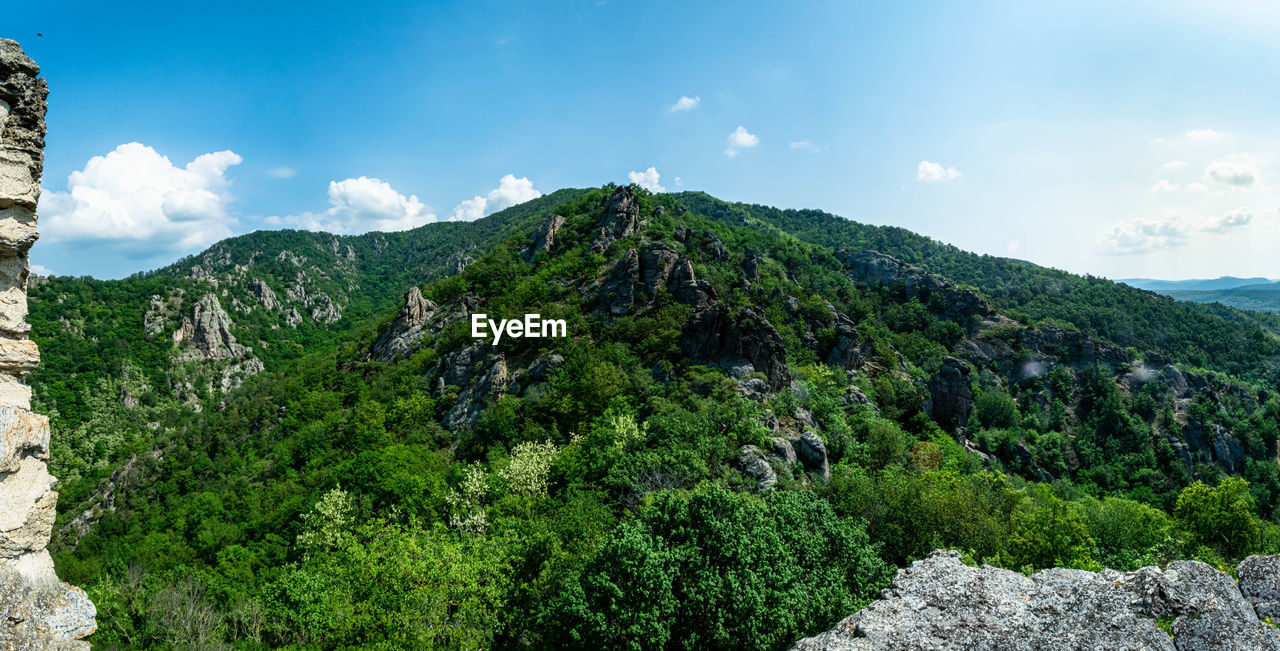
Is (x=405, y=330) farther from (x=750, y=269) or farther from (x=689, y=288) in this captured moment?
(x=750, y=269)

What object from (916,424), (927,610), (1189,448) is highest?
(927,610)

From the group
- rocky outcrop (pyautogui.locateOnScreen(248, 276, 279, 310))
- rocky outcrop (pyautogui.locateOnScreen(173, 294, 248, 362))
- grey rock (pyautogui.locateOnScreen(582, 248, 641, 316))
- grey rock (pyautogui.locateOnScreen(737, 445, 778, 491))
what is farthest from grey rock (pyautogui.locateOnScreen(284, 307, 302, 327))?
grey rock (pyautogui.locateOnScreen(737, 445, 778, 491))

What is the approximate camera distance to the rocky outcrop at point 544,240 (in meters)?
101

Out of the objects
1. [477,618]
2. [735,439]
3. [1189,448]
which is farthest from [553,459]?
[1189,448]

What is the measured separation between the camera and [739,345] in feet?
174

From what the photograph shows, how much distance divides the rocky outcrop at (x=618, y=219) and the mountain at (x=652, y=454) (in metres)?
0.84

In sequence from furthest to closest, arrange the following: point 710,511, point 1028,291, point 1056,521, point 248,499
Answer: point 1028,291, point 248,499, point 1056,521, point 710,511

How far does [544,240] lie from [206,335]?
421ft

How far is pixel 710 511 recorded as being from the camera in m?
19.3

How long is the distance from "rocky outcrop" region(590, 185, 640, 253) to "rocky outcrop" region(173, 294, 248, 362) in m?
139

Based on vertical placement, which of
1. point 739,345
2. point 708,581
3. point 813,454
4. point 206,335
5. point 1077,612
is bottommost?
point 813,454

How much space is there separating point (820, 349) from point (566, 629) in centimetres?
5870

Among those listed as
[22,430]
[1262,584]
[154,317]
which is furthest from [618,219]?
[154,317]

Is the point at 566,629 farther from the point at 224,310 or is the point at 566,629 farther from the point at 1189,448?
the point at 224,310
